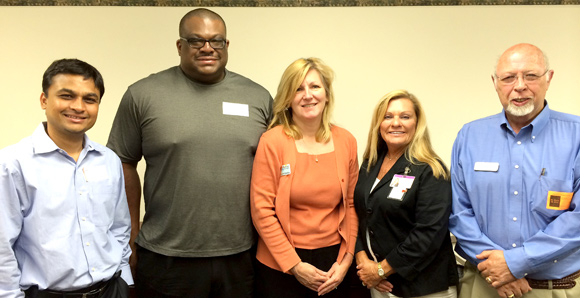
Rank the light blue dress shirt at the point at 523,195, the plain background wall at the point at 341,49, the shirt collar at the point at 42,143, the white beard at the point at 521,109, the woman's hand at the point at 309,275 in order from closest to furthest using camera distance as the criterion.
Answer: the shirt collar at the point at 42,143, the light blue dress shirt at the point at 523,195, the white beard at the point at 521,109, the woman's hand at the point at 309,275, the plain background wall at the point at 341,49

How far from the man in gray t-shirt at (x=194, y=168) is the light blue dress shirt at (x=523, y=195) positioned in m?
1.07

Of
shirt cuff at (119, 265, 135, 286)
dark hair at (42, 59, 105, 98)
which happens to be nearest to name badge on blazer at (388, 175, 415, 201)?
shirt cuff at (119, 265, 135, 286)

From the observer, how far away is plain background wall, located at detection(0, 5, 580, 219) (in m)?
2.90

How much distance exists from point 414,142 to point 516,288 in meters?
0.79

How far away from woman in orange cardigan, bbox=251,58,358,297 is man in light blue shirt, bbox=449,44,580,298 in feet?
1.88

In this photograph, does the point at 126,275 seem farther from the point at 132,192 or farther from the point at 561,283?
the point at 561,283

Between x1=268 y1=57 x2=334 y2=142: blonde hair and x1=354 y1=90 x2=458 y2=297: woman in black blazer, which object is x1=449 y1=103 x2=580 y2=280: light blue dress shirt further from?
x1=268 y1=57 x2=334 y2=142: blonde hair

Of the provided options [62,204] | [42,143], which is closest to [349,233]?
[62,204]

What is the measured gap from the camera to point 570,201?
1.74 m

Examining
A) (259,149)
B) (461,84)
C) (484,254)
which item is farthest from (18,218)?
(461,84)

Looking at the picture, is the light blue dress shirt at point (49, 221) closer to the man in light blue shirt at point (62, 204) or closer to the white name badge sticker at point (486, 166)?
the man in light blue shirt at point (62, 204)

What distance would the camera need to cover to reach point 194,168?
1.94 meters

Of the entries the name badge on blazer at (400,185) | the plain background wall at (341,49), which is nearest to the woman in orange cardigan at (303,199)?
the name badge on blazer at (400,185)

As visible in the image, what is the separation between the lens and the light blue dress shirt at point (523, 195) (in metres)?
1.71
